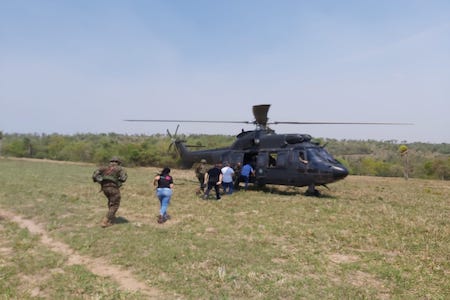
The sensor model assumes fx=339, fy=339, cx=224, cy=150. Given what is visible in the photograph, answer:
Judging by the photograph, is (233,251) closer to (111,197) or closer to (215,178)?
(111,197)

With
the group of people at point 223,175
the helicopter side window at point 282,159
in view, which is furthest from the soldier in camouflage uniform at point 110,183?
the helicopter side window at point 282,159

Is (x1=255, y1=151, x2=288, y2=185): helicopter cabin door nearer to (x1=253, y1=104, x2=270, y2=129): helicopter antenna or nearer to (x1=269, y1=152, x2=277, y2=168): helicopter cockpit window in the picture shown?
(x1=269, y1=152, x2=277, y2=168): helicopter cockpit window

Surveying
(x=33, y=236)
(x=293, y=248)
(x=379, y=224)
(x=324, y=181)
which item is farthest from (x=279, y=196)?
(x=33, y=236)

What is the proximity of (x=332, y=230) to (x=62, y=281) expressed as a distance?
6.10m

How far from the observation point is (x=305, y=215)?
400 inches

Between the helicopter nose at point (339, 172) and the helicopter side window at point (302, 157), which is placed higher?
the helicopter side window at point (302, 157)

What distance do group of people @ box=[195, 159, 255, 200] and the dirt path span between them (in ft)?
20.2

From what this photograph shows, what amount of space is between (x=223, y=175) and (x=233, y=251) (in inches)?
294

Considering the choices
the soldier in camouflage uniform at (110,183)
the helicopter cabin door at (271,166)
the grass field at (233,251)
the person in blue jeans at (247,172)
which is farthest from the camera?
the person in blue jeans at (247,172)

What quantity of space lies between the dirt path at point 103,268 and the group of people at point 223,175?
6.15 meters

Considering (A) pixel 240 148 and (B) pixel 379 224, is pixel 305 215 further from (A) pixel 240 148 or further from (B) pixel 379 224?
(A) pixel 240 148

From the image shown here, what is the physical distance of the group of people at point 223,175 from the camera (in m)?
13.2

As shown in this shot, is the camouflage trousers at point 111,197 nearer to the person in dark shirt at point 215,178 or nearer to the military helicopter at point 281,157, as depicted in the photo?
the person in dark shirt at point 215,178

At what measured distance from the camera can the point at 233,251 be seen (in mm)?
6926
